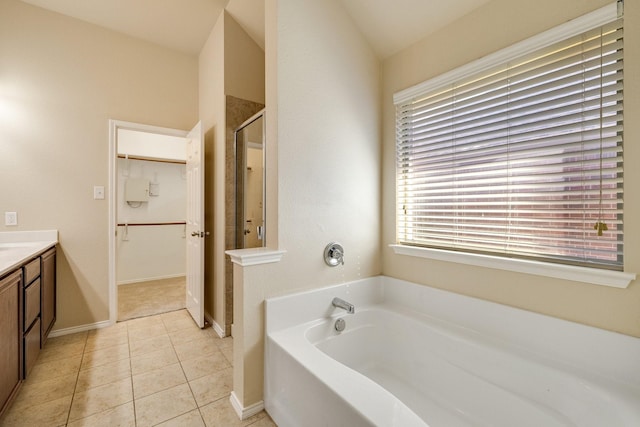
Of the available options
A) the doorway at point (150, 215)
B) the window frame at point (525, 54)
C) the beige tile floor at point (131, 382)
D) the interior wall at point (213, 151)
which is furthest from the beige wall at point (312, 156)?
the doorway at point (150, 215)

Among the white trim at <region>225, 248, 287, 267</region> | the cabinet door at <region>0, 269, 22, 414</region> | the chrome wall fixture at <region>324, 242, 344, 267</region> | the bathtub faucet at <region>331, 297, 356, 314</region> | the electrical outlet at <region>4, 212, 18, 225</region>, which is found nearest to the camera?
the cabinet door at <region>0, 269, 22, 414</region>

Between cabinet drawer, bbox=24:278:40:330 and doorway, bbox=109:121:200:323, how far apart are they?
71.9 inches

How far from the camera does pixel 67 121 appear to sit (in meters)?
2.58

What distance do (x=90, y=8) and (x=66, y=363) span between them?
294 cm

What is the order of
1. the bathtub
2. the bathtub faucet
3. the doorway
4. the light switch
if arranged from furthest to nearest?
the doorway, the light switch, the bathtub faucet, the bathtub

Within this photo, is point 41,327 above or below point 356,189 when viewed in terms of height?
below

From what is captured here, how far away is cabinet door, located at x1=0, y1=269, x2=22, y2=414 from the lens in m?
1.42

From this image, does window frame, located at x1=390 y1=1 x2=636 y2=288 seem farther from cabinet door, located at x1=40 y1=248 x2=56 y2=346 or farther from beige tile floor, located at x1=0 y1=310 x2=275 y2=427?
cabinet door, located at x1=40 y1=248 x2=56 y2=346

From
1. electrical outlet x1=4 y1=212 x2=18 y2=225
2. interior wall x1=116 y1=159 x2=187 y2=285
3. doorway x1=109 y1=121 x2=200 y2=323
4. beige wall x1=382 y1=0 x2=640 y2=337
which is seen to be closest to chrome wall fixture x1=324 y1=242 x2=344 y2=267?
beige wall x1=382 y1=0 x2=640 y2=337

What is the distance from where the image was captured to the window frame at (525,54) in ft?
3.87

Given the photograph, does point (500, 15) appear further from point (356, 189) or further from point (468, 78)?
point (356, 189)

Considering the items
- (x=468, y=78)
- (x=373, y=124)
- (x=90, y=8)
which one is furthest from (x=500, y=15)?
(x=90, y=8)

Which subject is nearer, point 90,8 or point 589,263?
point 589,263

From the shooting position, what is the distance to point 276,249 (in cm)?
167
